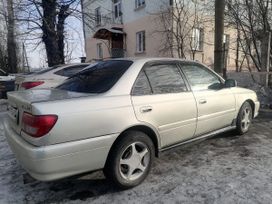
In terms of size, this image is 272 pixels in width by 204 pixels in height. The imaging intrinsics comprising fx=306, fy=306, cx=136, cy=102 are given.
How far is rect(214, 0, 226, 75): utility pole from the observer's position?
27.8ft

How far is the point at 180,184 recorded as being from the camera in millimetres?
3672

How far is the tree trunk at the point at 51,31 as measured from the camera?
42.2 ft

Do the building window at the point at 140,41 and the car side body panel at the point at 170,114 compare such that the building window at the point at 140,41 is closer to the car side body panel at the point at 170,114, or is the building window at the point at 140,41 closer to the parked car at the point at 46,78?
the parked car at the point at 46,78

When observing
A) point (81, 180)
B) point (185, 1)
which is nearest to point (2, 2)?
point (185, 1)

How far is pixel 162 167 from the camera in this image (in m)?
4.20

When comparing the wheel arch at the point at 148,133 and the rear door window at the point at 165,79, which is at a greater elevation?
the rear door window at the point at 165,79

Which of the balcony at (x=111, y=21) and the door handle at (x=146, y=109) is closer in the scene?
the door handle at (x=146, y=109)

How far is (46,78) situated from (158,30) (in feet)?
34.2

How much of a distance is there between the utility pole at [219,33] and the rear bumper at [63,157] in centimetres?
614

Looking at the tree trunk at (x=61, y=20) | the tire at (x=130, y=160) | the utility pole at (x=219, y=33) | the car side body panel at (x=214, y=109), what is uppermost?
the tree trunk at (x=61, y=20)

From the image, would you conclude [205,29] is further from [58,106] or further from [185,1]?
[58,106]

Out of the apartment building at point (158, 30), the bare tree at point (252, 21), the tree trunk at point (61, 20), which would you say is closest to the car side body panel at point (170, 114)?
the bare tree at point (252, 21)

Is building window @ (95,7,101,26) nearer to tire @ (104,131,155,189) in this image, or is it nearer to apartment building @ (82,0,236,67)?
apartment building @ (82,0,236,67)

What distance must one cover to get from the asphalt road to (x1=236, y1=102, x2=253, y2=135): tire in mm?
698
